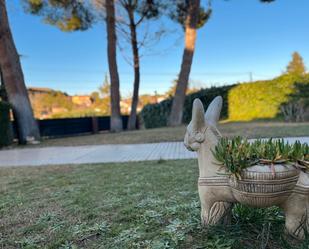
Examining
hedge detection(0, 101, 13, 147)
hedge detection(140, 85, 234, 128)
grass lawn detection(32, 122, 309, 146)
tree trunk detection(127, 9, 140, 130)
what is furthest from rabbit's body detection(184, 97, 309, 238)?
tree trunk detection(127, 9, 140, 130)

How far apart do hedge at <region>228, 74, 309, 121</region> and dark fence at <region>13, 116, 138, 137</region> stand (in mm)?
8043

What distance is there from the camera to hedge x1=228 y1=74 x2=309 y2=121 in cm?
1535

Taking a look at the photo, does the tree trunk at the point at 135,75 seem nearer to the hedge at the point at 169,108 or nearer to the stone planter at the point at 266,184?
the hedge at the point at 169,108

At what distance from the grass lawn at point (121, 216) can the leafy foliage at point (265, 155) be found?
517mm

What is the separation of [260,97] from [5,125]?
12716 mm

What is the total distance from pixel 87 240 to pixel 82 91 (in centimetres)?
3814

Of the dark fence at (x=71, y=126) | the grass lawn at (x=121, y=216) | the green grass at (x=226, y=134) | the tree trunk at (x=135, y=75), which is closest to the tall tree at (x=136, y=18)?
the tree trunk at (x=135, y=75)

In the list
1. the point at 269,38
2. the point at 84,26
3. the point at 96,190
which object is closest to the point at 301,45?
the point at 269,38

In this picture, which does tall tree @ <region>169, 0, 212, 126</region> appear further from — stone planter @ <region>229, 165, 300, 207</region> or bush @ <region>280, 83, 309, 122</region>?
stone planter @ <region>229, 165, 300, 207</region>

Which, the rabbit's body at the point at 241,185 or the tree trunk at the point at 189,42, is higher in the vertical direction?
the tree trunk at the point at 189,42

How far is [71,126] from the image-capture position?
53.0 feet


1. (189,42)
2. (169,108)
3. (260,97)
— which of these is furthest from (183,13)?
(260,97)

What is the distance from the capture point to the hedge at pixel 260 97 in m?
15.4

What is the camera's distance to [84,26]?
54.7 ft
